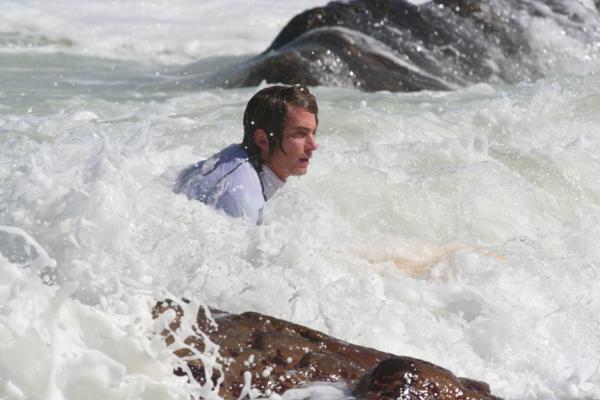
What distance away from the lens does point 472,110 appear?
9586 millimetres

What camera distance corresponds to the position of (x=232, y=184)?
514 cm

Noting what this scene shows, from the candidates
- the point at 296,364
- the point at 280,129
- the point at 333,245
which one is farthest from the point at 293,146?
the point at 296,364

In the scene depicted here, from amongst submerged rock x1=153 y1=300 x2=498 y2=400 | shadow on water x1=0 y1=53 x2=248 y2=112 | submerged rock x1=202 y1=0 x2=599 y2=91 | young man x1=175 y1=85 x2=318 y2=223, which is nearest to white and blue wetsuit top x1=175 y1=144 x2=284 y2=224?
young man x1=175 y1=85 x2=318 y2=223

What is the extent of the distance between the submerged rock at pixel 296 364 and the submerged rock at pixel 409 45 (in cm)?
708

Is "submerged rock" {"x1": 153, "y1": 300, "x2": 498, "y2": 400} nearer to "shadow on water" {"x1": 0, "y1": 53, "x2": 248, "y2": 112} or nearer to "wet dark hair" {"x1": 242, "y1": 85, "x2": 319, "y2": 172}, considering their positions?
"wet dark hair" {"x1": 242, "y1": 85, "x2": 319, "y2": 172}

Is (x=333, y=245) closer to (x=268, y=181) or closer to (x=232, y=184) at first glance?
(x=268, y=181)

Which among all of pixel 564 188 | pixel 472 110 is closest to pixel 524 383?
pixel 564 188

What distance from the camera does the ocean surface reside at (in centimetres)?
356

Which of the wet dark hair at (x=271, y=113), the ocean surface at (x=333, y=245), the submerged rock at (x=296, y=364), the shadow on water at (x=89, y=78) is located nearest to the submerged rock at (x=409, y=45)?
the shadow on water at (x=89, y=78)

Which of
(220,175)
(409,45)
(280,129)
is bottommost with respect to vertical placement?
(409,45)

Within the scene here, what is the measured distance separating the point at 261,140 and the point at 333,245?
616 millimetres

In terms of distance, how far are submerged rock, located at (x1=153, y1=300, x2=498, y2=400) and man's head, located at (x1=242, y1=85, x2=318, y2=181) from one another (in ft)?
4.59

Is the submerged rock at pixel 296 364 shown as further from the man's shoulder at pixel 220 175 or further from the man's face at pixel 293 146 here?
the man's face at pixel 293 146

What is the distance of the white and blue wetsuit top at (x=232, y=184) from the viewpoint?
5.10 metres
